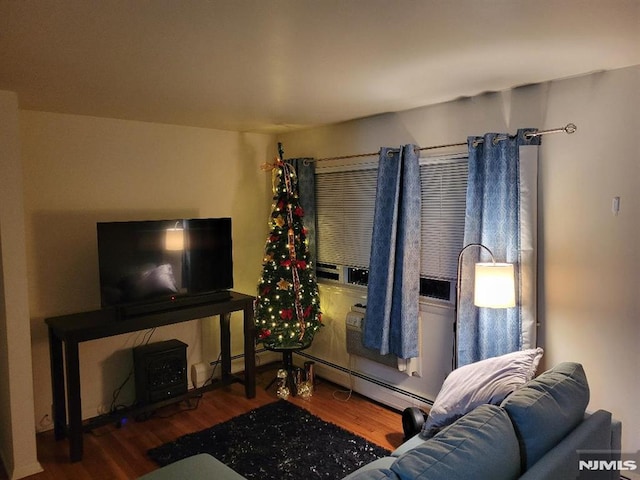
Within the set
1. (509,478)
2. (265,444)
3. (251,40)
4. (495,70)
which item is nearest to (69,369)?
(265,444)

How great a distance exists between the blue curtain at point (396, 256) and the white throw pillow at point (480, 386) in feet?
3.75

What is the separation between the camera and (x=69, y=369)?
10.4 ft

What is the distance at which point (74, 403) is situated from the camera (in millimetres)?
3189

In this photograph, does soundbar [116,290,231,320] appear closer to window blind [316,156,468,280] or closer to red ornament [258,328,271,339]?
red ornament [258,328,271,339]

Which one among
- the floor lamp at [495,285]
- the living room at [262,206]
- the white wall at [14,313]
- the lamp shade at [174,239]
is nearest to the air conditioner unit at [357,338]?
the living room at [262,206]

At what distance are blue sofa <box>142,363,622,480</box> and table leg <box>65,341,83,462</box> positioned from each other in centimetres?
135

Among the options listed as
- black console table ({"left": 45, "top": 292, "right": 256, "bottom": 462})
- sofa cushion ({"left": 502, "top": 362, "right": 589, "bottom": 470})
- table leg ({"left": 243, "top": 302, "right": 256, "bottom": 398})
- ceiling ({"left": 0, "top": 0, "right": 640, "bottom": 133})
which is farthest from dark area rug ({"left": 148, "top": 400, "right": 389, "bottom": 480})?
ceiling ({"left": 0, "top": 0, "right": 640, "bottom": 133})

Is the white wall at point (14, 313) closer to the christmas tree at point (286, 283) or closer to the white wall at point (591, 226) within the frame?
the christmas tree at point (286, 283)

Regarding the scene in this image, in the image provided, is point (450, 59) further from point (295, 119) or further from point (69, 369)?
point (69, 369)

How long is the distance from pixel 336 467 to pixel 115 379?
2081 mm

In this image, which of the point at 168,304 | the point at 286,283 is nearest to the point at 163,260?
the point at 168,304

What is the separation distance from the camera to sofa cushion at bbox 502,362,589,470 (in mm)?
1743

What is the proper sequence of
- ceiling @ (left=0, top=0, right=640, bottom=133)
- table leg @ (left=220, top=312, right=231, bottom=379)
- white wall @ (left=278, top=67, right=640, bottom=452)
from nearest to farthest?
1. ceiling @ (left=0, top=0, right=640, bottom=133)
2. white wall @ (left=278, top=67, right=640, bottom=452)
3. table leg @ (left=220, top=312, right=231, bottom=379)

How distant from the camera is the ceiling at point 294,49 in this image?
1.74 m
